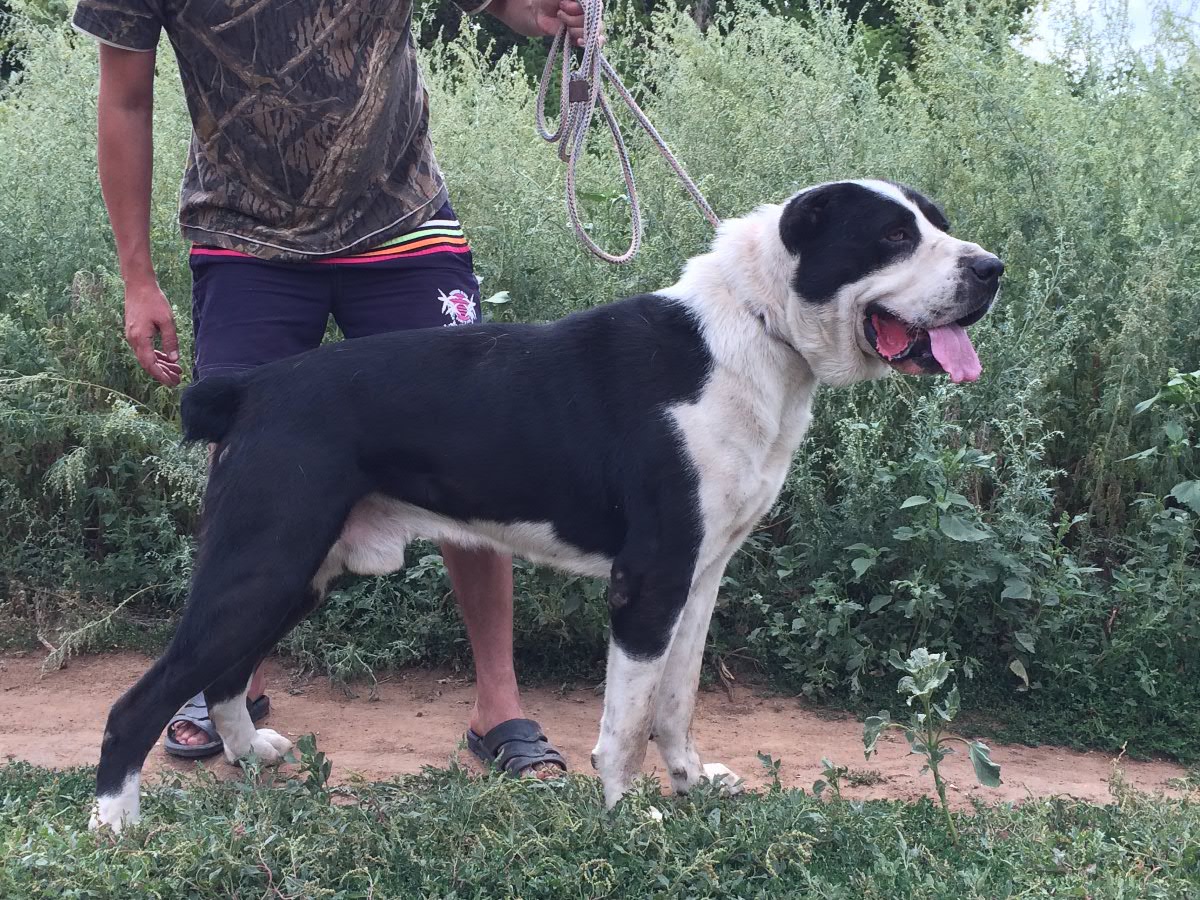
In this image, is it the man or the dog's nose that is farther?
the man

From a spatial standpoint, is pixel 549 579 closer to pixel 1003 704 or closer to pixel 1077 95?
pixel 1003 704

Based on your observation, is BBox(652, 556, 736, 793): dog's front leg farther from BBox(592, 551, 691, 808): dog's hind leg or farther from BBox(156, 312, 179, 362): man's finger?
BBox(156, 312, 179, 362): man's finger

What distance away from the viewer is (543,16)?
3.50 metres

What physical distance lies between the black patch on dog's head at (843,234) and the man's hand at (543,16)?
93cm

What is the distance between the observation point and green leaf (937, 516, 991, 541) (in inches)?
152

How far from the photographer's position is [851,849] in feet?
9.21

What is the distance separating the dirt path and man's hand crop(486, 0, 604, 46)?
84.3 inches

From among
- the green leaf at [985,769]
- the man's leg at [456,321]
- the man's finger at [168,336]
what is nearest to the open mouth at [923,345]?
the green leaf at [985,769]

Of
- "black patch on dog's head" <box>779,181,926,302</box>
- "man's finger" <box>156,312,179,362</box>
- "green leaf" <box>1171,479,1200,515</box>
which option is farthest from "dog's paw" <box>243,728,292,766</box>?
"green leaf" <box>1171,479,1200,515</box>

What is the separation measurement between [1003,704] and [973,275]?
69.4 inches

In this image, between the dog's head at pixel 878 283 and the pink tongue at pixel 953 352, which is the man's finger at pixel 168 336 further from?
the pink tongue at pixel 953 352

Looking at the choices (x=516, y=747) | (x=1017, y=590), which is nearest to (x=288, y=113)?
(x=516, y=747)

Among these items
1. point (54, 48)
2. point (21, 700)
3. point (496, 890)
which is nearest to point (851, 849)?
point (496, 890)

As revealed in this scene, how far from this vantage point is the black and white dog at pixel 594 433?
113 inches
